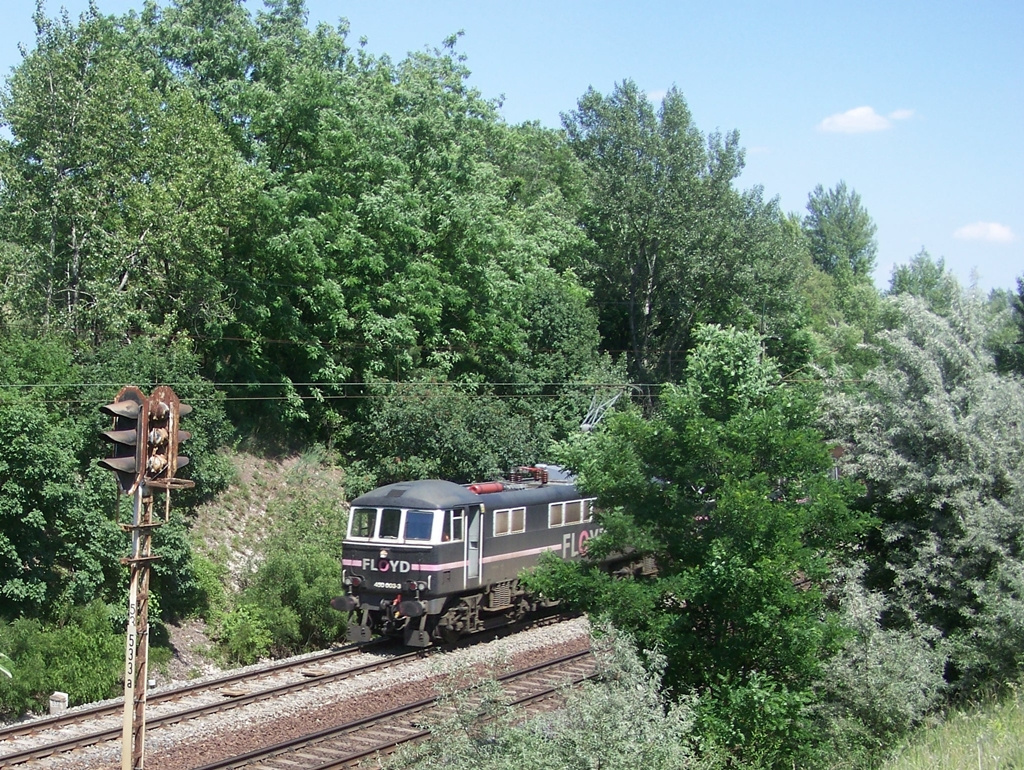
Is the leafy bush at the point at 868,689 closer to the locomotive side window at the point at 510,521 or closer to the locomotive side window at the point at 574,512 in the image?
the locomotive side window at the point at 510,521

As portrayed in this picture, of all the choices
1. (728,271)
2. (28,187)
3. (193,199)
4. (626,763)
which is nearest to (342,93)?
(193,199)

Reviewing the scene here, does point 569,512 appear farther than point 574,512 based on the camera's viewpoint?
No

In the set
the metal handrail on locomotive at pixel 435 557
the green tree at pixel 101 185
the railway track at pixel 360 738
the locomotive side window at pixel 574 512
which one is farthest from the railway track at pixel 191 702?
the green tree at pixel 101 185

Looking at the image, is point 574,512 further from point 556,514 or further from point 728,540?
point 728,540

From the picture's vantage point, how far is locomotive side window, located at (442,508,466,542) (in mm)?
21125

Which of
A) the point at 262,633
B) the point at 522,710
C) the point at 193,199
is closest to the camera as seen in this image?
the point at 522,710

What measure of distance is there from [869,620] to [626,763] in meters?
7.50

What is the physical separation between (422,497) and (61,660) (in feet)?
24.4

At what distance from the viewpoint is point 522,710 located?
16.9 m

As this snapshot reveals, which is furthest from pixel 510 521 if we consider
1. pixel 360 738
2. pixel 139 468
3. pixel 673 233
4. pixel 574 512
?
pixel 673 233

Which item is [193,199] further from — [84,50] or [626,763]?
[626,763]

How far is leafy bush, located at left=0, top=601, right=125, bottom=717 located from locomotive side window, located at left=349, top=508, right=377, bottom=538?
507 cm

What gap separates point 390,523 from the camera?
21.5m

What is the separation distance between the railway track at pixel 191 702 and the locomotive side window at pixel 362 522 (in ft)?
8.10
